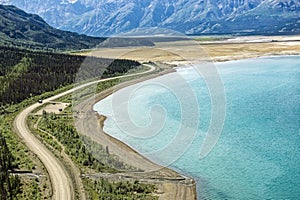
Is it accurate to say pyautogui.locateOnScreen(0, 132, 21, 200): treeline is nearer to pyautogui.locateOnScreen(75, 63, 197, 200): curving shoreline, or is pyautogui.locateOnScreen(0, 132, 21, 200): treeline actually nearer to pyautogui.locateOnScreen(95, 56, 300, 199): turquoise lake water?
pyautogui.locateOnScreen(75, 63, 197, 200): curving shoreline

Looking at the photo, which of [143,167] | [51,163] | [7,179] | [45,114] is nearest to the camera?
[7,179]

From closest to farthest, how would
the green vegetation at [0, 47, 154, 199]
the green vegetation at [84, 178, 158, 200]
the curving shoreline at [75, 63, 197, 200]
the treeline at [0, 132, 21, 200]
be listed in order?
the treeline at [0, 132, 21, 200] → the green vegetation at [84, 178, 158, 200] → the curving shoreline at [75, 63, 197, 200] → the green vegetation at [0, 47, 154, 199]

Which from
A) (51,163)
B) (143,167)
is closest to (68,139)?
(51,163)

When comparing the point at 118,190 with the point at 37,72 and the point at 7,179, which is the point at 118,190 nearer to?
the point at 7,179

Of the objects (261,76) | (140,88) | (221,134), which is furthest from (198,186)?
(261,76)

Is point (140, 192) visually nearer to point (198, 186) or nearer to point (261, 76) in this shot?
point (198, 186)

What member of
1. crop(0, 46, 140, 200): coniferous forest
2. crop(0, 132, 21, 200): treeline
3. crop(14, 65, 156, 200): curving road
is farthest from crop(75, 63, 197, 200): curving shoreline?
crop(0, 46, 140, 200): coniferous forest
